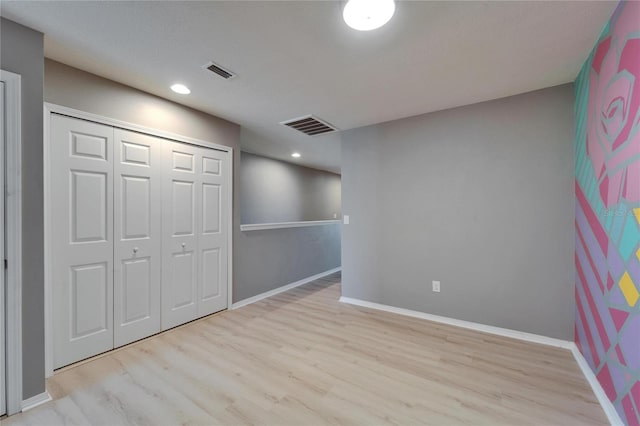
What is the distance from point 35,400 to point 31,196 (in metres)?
1.28

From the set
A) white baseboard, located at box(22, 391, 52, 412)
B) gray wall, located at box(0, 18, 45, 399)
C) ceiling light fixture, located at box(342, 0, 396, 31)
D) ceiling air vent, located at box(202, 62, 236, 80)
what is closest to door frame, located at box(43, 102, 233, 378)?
gray wall, located at box(0, 18, 45, 399)

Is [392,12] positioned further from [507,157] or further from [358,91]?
[507,157]

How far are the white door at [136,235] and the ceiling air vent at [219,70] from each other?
1.01 metres

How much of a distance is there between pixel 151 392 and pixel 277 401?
87 centimetres

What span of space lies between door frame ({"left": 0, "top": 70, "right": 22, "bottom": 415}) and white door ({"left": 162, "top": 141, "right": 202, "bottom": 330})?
43.5 inches

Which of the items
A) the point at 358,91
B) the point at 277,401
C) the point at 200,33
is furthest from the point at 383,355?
the point at 200,33

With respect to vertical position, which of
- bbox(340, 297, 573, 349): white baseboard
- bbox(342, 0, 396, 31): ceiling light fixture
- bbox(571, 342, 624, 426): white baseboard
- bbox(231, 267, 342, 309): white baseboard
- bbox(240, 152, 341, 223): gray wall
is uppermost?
bbox(342, 0, 396, 31): ceiling light fixture

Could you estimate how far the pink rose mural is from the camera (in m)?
1.32

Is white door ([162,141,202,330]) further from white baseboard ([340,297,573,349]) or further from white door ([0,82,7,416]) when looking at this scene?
white baseboard ([340,297,573,349])

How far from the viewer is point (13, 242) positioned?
5.06ft

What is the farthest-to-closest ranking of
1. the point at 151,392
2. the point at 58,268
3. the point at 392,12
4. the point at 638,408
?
the point at 58,268, the point at 151,392, the point at 392,12, the point at 638,408

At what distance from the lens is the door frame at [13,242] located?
60.0 inches

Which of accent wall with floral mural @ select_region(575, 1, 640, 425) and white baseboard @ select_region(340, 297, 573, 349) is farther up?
accent wall with floral mural @ select_region(575, 1, 640, 425)

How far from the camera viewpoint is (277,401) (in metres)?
1.65
